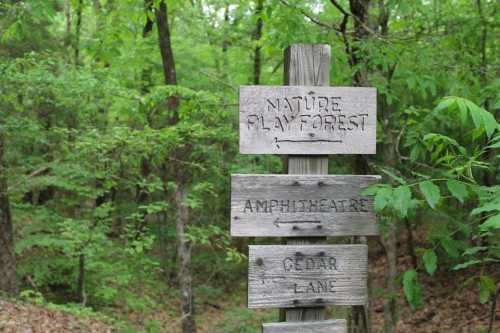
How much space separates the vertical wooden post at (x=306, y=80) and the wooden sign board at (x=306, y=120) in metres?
0.08

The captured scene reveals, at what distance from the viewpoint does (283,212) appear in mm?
2846

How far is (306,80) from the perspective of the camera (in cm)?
297

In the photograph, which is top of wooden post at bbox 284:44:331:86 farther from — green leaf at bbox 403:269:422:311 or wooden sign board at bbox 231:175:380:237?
green leaf at bbox 403:269:422:311

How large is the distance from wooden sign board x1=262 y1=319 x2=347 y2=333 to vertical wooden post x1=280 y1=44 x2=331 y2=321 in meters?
0.04

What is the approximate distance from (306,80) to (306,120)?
9.6 inches

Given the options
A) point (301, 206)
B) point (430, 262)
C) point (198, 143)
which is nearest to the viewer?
point (430, 262)

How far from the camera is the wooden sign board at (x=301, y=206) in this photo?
2.81 metres

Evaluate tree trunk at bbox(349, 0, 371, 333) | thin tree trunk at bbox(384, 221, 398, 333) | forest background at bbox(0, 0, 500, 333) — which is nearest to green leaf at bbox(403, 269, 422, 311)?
forest background at bbox(0, 0, 500, 333)

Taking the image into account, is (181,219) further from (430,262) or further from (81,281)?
(430,262)

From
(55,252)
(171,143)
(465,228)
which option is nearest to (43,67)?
(171,143)

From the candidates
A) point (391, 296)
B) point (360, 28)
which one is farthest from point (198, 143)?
point (360, 28)

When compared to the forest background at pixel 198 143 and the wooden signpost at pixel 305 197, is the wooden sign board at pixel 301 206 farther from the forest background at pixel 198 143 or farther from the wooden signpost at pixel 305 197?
the forest background at pixel 198 143

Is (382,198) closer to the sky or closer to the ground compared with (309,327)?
closer to the sky

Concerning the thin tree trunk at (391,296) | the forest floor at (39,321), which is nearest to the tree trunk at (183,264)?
the forest floor at (39,321)
